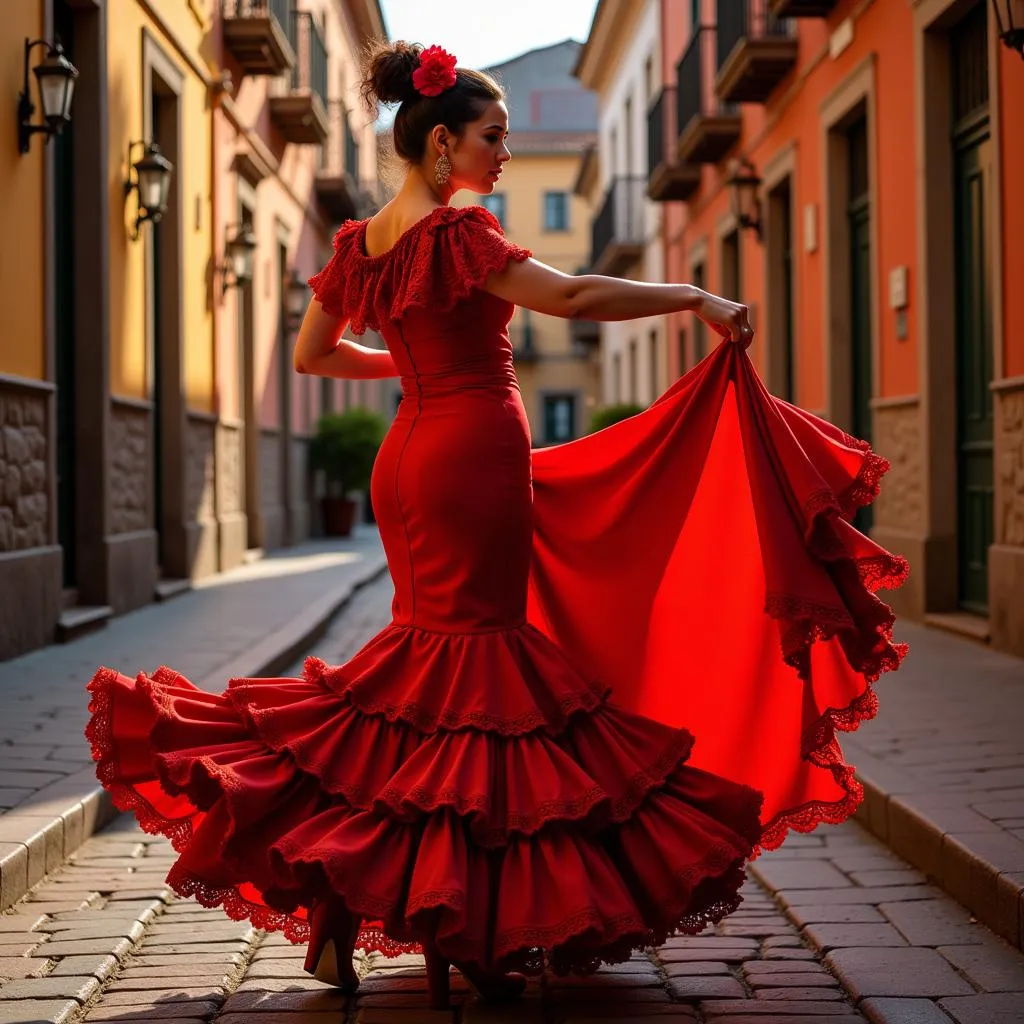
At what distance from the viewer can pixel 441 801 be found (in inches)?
129

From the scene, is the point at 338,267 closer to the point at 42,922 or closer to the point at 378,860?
the point at 378,860

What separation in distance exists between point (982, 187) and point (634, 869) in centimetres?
736

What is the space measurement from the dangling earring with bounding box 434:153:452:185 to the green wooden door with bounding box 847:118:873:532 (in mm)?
9502

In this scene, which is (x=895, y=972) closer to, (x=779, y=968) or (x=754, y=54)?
(x=779, y=968)

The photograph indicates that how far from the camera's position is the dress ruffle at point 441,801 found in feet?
10.5

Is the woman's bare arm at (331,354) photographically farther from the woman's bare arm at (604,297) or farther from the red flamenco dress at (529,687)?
the woman's bare arm at (604,297)

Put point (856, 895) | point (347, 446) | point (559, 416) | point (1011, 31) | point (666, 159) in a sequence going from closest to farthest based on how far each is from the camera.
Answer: point (856, 895) → point (1011, 31) → point (666, 159) → point (347, 446) → point (559, 416)

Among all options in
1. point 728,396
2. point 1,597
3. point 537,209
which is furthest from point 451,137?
point 537,209

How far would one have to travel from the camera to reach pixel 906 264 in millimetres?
10852

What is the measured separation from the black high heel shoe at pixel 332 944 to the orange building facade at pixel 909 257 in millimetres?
5592

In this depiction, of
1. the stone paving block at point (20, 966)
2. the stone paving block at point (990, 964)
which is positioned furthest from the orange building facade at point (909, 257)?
the stone paving block at point (20, 966)

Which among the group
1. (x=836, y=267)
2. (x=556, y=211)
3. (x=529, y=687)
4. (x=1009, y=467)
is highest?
(x=556, y=211)

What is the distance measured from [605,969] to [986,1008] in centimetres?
89

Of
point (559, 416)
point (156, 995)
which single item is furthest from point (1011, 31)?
point (559, 416)
